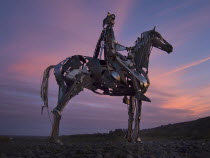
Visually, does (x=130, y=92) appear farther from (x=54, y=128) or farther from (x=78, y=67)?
(x=54, y=128)

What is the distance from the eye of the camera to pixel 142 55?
12.7m

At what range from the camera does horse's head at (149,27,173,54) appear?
13.0m

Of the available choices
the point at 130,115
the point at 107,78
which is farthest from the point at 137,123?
the point at 107,78

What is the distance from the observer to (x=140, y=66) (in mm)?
12703

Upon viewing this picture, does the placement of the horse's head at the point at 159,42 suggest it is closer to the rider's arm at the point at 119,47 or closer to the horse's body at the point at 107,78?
the horse's body at the point at 107,78

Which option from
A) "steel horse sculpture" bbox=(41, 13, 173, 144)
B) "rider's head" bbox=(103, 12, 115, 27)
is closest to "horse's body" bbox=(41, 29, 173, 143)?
"steel horse sculpture" bbox=(41, 13, 173, 144)

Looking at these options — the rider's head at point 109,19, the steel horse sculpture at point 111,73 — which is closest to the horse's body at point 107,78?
the steel horse sculpture at point 111,73

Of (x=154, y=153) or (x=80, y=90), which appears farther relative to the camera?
(x=80, y=90)

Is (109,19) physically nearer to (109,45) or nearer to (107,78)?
(109,45)

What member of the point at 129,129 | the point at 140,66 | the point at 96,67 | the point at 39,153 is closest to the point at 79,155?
the point at 39,153

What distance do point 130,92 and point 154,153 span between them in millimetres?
5472

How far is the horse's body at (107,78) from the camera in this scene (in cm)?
1114

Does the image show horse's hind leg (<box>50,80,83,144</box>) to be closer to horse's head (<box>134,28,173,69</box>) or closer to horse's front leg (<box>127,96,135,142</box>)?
horse's front leg (<box>127,96,135,142</box>)

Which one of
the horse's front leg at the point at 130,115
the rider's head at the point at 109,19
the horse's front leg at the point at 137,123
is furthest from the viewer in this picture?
the rider's head at the point at 109,19
